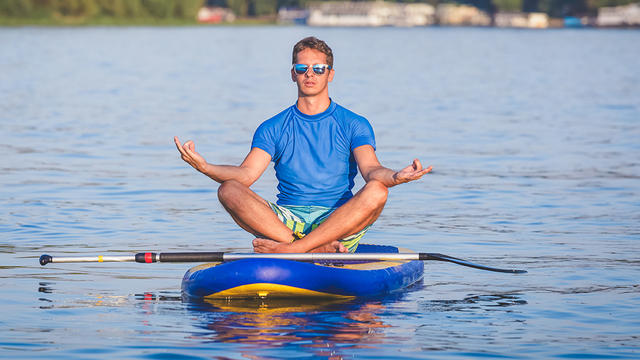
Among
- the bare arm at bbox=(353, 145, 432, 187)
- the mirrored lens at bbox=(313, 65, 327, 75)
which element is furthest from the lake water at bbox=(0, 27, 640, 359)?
the mirrored lens at bbox=(313, 65, 327, 75)

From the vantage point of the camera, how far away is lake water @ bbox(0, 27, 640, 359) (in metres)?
8.61

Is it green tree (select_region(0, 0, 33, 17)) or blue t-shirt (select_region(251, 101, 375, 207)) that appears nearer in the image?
blue t-shirt (select_region(251, 101, 375, 207))

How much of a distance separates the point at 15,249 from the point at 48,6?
115m

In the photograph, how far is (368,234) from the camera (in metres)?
13.5

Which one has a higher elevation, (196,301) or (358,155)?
(358,155)

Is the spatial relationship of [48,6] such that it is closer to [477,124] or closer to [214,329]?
[477,124]

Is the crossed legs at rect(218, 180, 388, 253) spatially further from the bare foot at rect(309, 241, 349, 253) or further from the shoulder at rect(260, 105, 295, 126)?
the shoulder at rect(260, 105, 295, 126)

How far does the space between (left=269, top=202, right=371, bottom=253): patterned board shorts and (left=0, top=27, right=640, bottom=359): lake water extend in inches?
20.6

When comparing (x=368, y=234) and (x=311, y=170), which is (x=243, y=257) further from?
(x=368, y=234)

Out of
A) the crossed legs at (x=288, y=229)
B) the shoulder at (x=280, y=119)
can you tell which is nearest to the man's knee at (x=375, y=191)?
the crossed legs at (x=288, y=229)

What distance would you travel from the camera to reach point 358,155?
995cm

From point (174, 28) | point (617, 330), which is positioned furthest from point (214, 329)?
point (174, 28)

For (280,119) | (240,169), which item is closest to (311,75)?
(280,119)

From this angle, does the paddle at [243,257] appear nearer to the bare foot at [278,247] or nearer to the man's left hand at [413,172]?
the bare foot at [278,247]
